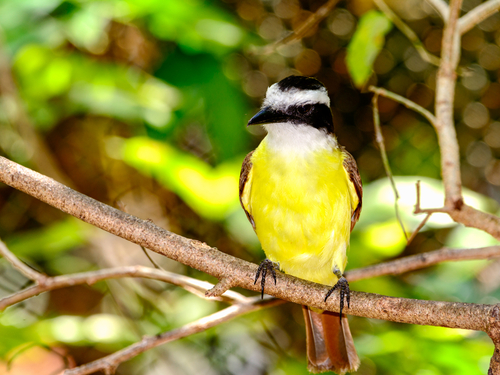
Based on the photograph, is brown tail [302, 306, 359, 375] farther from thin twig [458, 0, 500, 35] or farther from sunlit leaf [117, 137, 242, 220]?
thin twig [458, 0, 500, 35]

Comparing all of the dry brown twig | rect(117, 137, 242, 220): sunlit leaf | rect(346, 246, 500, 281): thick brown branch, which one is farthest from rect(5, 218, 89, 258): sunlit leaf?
rect(346, 246, 500, 281): thick brown branch

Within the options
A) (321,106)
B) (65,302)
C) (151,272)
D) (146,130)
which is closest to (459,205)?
(321,106)

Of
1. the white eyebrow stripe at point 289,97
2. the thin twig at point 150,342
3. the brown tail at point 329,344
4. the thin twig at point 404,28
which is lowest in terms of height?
the brown tail at point 329,344

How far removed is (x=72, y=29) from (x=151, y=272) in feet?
3.45

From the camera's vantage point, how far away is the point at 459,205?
1730mm

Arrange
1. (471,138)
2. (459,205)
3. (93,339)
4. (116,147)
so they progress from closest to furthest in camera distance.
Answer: (459,205), (93,339), (116,147), (471,138)

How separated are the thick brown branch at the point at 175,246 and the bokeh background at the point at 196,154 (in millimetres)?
523

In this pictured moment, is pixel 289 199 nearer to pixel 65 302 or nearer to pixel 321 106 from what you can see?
pixel 321 106

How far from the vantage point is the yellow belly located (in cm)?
204

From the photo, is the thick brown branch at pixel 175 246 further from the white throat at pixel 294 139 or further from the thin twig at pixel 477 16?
the thin twig at pixel 477 16

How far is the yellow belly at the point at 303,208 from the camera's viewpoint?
6.69ft

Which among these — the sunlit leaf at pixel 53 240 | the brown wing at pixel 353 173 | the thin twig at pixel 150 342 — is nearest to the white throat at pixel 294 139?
the brown wing at pixel 353 173

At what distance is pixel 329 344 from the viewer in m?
Answer: 2.24

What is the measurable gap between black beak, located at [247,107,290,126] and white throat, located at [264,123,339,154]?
6 cm
